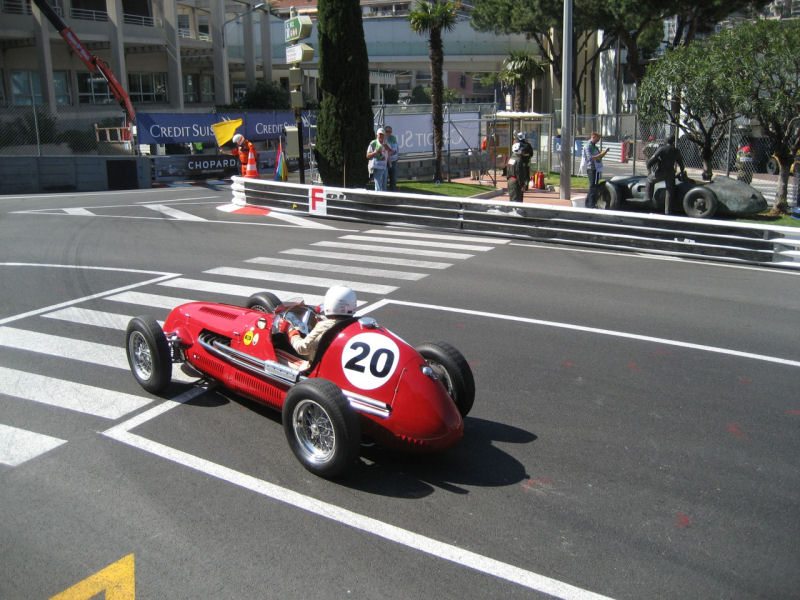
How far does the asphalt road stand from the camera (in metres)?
4.27

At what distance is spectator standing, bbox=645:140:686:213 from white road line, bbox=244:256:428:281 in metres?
7.46

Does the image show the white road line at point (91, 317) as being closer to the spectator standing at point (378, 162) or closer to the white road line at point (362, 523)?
the white road line at point (362, 523)

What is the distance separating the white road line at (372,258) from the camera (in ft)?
40.2

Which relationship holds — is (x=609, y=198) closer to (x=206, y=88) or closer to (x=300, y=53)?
(x=300, y=53)

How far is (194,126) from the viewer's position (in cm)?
2920

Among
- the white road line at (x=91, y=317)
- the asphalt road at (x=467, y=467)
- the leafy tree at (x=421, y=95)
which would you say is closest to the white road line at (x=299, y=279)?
the asphalt road at (x=467, y=467)

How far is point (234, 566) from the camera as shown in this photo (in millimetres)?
4312

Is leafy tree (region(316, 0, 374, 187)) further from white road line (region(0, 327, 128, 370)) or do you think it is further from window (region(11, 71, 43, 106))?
window (region(11, 71, 43, 106))

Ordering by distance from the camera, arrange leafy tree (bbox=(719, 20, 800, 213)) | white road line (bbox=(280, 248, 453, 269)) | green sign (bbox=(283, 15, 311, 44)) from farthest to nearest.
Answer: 1. green sign (bbox=(283, 15, 311, 44))
2. leafy tree (bbox=(719, 20, 800, 213))
3. white road line (bbox=(280, 248, 453, 269))

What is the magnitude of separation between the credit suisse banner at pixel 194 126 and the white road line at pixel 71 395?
66.0 ft

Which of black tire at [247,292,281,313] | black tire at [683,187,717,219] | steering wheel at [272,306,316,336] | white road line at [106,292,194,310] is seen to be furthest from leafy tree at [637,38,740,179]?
steering wheel at [272,306,316,336]

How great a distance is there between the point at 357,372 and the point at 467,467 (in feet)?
3.39

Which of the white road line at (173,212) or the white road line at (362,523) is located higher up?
the white road line at (173,212)

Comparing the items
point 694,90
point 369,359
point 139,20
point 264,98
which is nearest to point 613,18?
point 694,90
